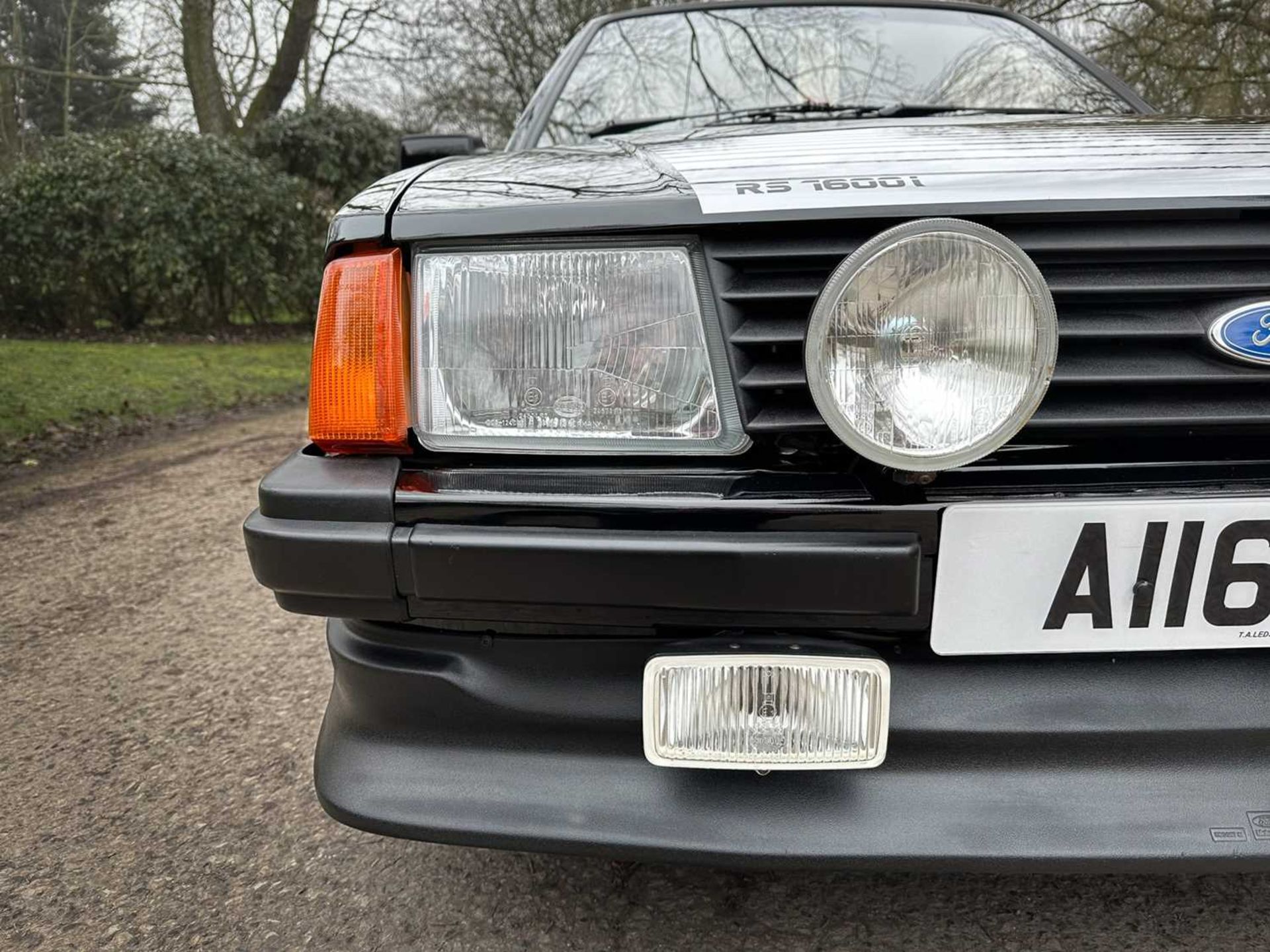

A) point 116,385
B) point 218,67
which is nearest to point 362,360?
point 116,385

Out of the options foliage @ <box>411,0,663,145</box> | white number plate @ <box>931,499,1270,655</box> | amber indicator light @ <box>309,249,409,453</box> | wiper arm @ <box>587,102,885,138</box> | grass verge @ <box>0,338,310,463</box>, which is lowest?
grass verge @ <box>0,338,310,463</box>

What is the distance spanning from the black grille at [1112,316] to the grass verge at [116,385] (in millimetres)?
4799

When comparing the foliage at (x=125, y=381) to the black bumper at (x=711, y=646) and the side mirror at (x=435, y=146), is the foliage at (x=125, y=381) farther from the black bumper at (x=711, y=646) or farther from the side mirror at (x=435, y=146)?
the black bumper at (x=711, y=646)

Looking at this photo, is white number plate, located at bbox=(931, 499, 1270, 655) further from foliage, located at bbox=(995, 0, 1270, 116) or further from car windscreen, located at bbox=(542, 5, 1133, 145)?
foliage, located at bbox=(995, 0, 1270, 116)

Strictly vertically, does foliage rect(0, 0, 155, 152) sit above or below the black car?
above

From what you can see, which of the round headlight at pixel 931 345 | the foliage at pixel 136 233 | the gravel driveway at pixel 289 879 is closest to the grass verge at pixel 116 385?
the foliage at pixel 136 233

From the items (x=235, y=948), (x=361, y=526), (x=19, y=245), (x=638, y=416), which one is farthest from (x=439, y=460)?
(x=19, y=245)

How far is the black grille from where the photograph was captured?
104cm

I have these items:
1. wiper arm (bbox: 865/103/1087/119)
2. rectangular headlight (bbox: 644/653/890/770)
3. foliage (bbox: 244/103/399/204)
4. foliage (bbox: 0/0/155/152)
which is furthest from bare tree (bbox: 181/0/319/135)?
rectangular headlight (bbox: 644/653/890/770)

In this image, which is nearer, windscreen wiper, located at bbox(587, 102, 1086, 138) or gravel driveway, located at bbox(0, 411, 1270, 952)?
gravel driveway, located at bbox(0, 411, 1270, 952)

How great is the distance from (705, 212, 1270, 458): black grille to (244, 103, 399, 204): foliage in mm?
11341

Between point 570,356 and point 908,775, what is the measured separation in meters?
0.65

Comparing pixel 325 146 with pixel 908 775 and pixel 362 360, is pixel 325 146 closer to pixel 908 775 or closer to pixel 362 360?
pixel 362 360

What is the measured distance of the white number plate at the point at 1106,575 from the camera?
3.27 feet
